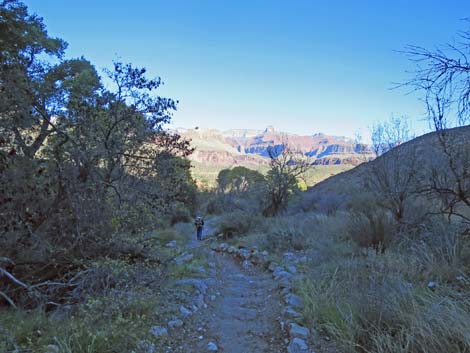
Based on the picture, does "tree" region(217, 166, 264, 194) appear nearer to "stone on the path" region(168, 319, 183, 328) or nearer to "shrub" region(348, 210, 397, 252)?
"shrub" region(348, 210, 397, 252)

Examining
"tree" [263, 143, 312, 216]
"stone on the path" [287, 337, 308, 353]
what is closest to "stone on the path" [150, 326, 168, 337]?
"stone on the path" [287, 337, 308, 353]

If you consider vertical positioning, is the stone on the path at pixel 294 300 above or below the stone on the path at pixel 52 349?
below

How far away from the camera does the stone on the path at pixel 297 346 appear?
3455mm

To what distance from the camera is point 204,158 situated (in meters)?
200

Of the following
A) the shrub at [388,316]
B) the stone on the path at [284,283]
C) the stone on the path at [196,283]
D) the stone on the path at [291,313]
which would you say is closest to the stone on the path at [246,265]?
the stone on the path at [284,283]

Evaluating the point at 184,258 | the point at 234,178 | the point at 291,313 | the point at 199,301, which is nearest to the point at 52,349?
the point at 199,301

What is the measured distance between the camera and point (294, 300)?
4.91 meters

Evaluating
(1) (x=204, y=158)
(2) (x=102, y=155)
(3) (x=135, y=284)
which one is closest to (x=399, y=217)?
(3) (x=135, y=284)

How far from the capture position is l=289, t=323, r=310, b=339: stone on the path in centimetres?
371

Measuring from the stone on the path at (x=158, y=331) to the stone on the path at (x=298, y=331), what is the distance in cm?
146

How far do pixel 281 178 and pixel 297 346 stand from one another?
45.7 feet

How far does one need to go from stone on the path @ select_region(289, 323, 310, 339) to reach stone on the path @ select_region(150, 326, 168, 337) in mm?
1463

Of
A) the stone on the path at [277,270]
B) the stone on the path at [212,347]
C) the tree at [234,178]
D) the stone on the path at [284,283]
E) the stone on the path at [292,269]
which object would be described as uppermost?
the tree at [234,178]

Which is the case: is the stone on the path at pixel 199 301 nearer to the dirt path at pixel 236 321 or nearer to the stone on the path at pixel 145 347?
the dirt path at pixel 236 321
